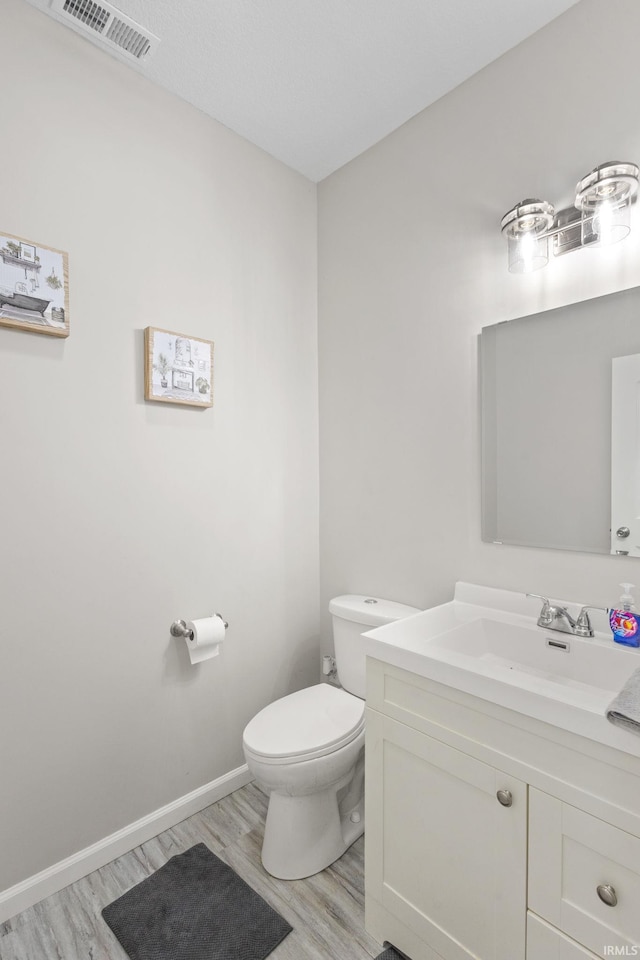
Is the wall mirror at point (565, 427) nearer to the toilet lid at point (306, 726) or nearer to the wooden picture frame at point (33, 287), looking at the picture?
the toilet lid at point (306, 726)

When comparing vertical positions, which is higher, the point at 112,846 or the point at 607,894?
the point at 607,894

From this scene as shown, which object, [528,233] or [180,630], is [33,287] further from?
[528,233]

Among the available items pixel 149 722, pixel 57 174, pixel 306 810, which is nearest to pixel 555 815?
pixel 306 810

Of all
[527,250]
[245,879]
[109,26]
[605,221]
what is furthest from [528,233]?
[245,879]

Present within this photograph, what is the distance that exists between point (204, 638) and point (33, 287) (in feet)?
4.20

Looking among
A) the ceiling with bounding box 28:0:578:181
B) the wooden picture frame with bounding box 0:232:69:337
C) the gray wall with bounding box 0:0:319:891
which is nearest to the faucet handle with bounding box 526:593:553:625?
the gray wall with bounding box 0:0:319:891

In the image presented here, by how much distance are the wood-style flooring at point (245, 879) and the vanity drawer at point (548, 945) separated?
54cm

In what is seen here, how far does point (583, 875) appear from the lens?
0.95 meters

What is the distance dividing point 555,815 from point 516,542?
80cm

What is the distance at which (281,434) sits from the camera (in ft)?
7.25

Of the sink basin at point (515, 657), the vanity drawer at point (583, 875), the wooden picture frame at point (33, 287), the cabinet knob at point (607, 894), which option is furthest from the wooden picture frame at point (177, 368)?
the cabinet knob at point (607, 894)

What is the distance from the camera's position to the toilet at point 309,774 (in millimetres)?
1514

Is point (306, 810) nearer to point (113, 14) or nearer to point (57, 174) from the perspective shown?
point (57, 174)

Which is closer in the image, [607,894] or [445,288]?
[607,894]
